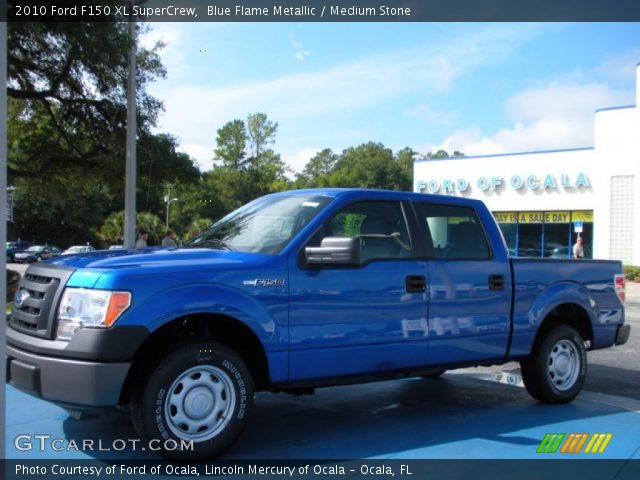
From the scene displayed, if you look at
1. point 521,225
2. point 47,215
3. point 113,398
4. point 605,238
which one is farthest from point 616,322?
point 47,215

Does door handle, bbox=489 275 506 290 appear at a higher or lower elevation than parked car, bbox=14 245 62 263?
higher

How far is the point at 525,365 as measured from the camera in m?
6.36

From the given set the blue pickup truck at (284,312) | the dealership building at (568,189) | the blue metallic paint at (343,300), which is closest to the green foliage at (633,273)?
the dealership building at (568,189)

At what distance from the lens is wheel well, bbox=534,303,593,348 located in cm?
641

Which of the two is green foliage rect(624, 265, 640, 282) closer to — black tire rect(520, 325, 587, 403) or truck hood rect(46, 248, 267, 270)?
black tire rect(520, 325, 587, 403)

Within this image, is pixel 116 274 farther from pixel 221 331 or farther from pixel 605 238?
pixel 605 238

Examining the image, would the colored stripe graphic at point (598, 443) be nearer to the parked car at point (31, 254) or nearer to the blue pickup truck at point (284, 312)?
the blue pickup truck at point (284, 312)

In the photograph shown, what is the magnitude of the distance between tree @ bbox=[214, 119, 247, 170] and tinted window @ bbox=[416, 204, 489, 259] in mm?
93526

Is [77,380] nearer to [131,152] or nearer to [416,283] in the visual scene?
[416,283]

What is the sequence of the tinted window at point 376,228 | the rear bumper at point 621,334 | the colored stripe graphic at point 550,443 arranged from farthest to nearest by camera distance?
the rear bumper at point 621,334
the tinted window at point 376,228
the colored stripe graphic at point 550,443

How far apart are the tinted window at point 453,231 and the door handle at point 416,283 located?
321mm

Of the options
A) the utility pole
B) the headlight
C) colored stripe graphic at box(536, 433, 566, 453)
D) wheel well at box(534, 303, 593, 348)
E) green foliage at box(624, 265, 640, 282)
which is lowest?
colored stripe graphic at box(536, 433, 566, 453)

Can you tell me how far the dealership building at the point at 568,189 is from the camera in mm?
30047

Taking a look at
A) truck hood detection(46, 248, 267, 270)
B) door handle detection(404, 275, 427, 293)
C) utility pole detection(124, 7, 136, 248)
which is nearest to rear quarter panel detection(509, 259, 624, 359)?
door handle detection(404, 275, 427, 293)
